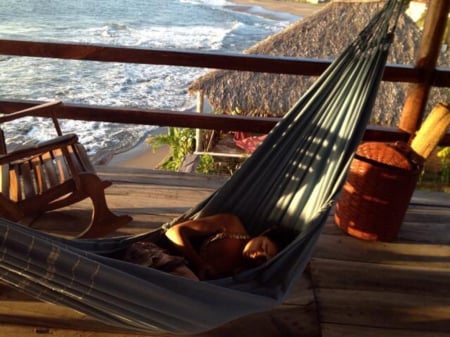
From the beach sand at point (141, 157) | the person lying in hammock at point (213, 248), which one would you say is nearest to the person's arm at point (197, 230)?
the person lying in hammock at point (213, 248)

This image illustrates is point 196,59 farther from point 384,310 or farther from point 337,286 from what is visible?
point 384,310

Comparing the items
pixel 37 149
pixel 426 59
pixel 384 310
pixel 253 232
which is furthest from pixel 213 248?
pixel 426 59

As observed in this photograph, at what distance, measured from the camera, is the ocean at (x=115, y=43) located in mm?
8227

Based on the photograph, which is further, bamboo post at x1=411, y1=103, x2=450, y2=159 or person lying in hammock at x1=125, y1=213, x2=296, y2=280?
bamboo post at x1=411, y1=103, x2=450, y2=159

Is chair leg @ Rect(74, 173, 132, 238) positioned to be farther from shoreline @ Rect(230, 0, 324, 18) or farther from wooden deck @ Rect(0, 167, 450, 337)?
shoreline @ Rect(230, 0, 324, 18)

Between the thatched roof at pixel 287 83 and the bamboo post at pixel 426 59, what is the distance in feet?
12.1

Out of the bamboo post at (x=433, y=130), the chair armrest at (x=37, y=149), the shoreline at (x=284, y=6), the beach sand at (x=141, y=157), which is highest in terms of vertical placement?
the bamboo post at (x=433, y=130)

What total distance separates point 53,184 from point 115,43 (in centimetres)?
1261

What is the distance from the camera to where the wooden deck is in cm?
136

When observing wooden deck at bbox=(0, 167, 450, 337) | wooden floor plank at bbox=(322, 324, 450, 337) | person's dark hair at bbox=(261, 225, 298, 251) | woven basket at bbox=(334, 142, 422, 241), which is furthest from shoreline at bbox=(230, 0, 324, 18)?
wooden floor plank at bbox=(322, 324, 450, 337)

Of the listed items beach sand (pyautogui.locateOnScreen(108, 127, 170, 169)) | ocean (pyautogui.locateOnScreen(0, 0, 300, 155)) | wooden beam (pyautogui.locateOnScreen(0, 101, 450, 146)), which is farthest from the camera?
ocean (pyautogui.locateOnScreen(0, 0, 300, 155))

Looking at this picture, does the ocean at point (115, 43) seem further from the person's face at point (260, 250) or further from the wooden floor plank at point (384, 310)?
the wooden floor plank at point (384, 310)

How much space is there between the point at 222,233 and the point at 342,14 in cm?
540

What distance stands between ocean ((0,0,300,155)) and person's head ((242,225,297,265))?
3863 mm
